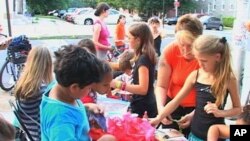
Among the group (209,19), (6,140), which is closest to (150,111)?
(6,140)

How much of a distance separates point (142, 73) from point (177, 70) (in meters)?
0.27

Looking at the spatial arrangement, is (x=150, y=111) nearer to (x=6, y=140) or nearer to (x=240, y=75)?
(x=6, y=140)

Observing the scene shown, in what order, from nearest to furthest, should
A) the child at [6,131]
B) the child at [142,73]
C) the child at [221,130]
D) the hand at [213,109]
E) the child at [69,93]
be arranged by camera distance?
the child at [6,131], the child at [69,93], the child at [221,130], the hand at [213,109], the child at [142,73]

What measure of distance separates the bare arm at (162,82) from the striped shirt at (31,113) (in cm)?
91

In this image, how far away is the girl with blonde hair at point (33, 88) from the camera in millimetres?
3107

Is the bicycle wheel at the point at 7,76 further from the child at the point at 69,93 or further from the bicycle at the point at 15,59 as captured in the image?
the child at the point at 69,93

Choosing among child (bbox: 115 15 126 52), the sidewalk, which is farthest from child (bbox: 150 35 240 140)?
the sidewalk

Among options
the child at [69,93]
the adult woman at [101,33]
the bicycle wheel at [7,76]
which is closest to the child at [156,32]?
the adult woman at [101,33]

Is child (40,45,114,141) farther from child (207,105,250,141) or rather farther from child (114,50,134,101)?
child (114,50,134,101)

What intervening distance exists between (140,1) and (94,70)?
4626cm

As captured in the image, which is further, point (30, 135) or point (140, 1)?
point (140, 1)

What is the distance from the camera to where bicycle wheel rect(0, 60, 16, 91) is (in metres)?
7.40

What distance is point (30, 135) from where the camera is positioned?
305 centimetres

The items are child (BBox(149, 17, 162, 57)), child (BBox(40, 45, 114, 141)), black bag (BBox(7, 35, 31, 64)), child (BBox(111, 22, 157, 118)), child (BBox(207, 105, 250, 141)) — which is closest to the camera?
child (BBox(40, 45, 114, 141))
